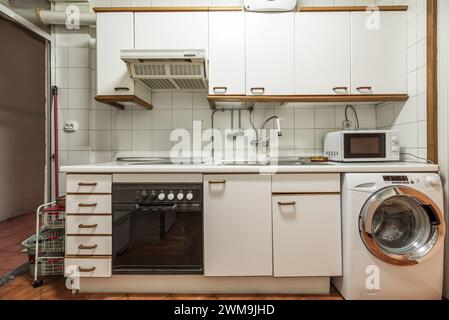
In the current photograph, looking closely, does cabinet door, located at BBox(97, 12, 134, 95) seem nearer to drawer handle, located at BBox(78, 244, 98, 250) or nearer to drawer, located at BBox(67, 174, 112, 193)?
drawer, located at BBox(67, 174, 112, 193)

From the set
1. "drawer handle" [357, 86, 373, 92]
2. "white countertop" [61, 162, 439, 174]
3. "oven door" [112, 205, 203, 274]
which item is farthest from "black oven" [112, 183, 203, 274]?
"drawer handle" [357, 86, 373, 92]

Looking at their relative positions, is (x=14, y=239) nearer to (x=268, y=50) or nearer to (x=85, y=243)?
(x=85, y=243)

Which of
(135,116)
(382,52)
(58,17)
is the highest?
(58,17)

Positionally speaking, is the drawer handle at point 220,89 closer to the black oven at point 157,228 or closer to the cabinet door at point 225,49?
the cabinet door at point 225,49

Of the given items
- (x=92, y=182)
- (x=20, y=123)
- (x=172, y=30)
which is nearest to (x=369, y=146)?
(x=172, y=30)

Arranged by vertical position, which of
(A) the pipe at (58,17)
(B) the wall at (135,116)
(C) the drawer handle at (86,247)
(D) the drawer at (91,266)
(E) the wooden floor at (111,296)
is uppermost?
(A) the pipe at (58,17)

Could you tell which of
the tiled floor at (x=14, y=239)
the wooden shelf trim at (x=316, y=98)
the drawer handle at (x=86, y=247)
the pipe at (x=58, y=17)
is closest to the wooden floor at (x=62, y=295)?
the tiled floor at (x=14, y=239)

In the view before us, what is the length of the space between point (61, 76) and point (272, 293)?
2.55 m

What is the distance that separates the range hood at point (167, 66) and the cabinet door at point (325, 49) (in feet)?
2.54

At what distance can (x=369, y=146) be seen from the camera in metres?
1.86

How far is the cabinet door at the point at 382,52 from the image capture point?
6.33ft

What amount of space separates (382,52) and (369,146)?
75cm

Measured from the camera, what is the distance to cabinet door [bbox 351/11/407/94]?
1.93 metres
